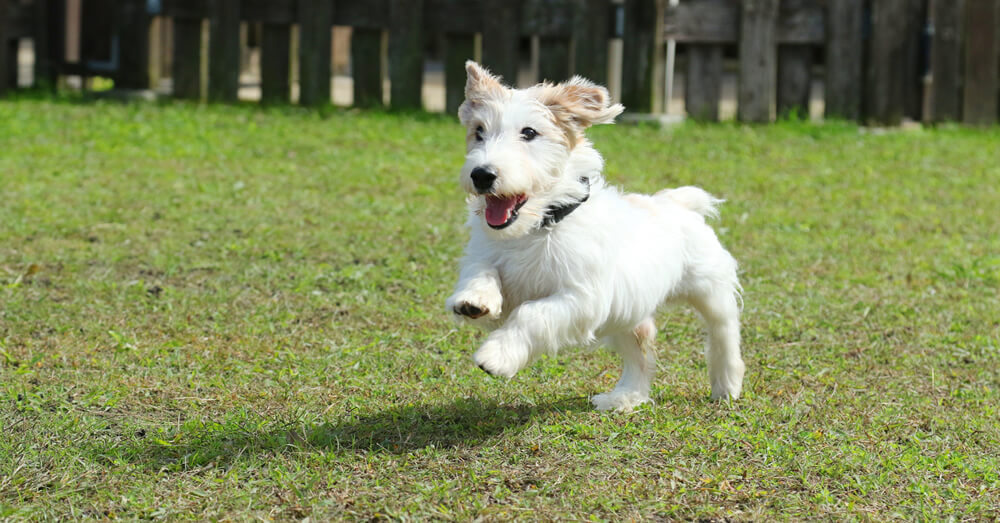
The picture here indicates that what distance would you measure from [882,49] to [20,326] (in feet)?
31.8

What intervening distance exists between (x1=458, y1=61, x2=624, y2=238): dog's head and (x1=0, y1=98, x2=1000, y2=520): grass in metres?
0.91

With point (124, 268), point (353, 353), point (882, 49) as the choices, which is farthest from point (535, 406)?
point (882, 49)

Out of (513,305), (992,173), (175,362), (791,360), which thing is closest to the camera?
(513,305)

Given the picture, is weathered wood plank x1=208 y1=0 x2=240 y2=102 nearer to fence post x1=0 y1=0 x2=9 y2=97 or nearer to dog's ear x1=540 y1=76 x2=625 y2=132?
fence post x1=0 y1=0 x2=9 y2=97

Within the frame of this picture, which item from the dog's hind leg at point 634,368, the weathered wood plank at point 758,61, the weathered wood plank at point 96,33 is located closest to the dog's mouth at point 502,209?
the dog's hind leg at point 634,368

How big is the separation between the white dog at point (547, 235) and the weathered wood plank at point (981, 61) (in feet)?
30.1

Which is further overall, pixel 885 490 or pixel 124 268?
pixel 124 268

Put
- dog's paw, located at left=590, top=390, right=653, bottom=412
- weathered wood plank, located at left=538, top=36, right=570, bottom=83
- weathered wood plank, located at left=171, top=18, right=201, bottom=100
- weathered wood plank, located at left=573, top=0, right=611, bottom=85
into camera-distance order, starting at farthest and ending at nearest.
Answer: weathered wood plank, located at left=171, top=18, right=201, bottom=100 → weathered wood plank, located at left=538, top=36, right=570, bottom=83 → weathered wood plank, located at left=573, top=0, right=611, bottom=85 → dog's paw, located at left=590, top=390, right=653, bottom=412

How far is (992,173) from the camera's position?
10.9 m

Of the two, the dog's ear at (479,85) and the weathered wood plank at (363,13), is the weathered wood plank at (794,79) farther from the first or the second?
the dog's ear at (479,85)

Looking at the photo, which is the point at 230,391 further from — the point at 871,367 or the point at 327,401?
the point at 871,367

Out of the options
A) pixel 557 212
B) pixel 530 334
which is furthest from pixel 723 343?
pixel 530 334

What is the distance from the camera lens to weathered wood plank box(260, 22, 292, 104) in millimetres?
13852

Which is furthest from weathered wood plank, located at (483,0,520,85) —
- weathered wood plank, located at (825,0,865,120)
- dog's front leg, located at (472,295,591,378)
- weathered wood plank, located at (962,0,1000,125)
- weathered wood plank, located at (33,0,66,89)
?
dog's front leg, located at (472,295,591,378)
